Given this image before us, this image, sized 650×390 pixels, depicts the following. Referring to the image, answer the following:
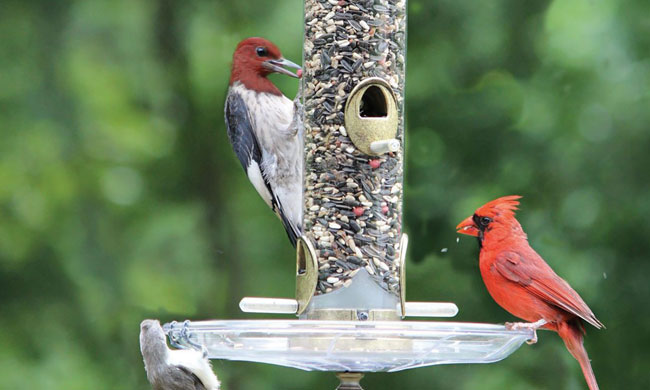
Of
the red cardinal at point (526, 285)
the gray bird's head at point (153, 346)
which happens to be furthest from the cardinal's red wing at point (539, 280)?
the gray bird's head at point (153, 346)

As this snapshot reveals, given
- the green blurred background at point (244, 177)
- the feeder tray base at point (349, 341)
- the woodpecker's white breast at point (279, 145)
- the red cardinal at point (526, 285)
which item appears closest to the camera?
the feeder tray base at point (349, 341)

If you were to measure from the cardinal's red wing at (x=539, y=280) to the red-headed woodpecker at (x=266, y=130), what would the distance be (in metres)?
1.20

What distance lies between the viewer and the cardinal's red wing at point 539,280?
488 cm

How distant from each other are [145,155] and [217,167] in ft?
1.95

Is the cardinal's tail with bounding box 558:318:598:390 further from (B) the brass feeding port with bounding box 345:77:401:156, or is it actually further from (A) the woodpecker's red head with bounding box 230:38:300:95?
(A) the woodpecker's red head with bounding box 230:38:300:95

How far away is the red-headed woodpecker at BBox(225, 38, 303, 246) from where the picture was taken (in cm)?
590

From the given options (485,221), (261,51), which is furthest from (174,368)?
(261,51)

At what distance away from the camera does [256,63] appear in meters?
6.05

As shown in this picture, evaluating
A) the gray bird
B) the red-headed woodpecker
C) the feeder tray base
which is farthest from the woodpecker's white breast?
the feeder tray base

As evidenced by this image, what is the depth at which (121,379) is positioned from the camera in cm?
745

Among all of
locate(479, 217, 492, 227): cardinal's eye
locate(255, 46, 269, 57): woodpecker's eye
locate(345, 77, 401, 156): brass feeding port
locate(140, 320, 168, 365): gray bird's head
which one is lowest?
locate(140, 320, 168, 365): gray bird's head

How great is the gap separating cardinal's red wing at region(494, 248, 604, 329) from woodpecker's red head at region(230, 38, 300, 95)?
1.64 metres

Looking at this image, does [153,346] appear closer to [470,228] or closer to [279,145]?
[279,145]

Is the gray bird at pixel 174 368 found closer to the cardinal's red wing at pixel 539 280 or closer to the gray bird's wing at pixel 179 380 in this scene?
the gray bird's wing at pixel 179 380
